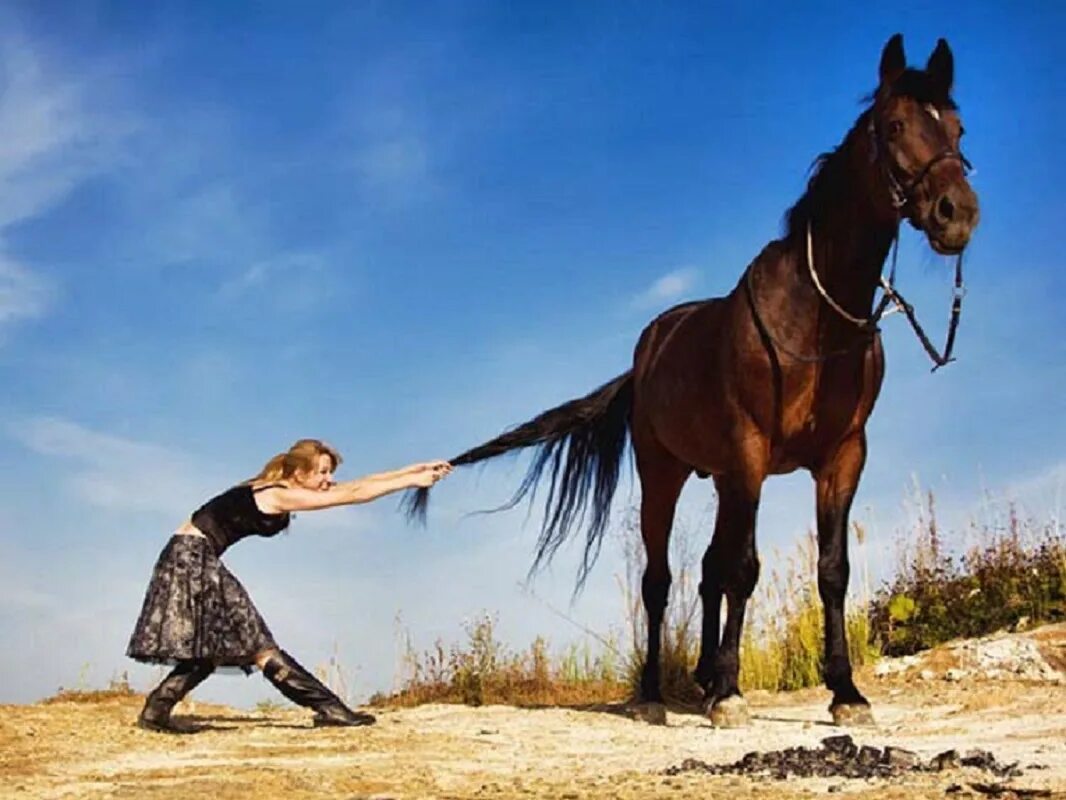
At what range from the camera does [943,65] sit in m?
6.92

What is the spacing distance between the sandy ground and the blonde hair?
1380 mm

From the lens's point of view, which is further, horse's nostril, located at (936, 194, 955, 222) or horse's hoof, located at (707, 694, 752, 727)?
horse's hoof, located at (707, 694, 752, 727)

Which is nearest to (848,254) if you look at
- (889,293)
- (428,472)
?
(889,293)

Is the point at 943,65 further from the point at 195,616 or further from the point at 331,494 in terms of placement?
the point at 195,616

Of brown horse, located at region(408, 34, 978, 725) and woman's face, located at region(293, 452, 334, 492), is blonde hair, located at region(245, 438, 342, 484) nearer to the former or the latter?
woman's face, located at region(293, 452, 334, 492)

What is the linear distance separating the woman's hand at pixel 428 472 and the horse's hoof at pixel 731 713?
2030 millimetres

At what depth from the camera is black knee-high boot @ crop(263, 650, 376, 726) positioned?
7.44m

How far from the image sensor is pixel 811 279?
7.28 m

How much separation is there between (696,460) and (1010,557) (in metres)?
5.03

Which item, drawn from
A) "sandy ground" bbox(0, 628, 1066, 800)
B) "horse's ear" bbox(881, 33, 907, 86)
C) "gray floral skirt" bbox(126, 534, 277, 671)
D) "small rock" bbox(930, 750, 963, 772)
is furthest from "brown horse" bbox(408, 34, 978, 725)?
"gray floral skirt" bbox(126, 534, 277, 671)

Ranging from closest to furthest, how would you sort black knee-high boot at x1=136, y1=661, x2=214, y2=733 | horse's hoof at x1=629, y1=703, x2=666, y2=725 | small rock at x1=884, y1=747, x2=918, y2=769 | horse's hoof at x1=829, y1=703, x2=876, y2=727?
small rock at x1=884, y1=747, x2=918, y2=769
horse's hoof at x1=829, y1=703, x2=876, y2=727
black knee-high boot at x1=136, y1=661, x2=214, y2=733
horse's hoof at x1=629, y1=703, x2=666, y2=725

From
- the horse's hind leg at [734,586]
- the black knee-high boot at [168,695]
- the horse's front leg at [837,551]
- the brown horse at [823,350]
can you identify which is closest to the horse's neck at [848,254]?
the brown horse at [823,350]

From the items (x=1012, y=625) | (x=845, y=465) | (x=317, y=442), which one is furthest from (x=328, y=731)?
(x=1012, y=625)

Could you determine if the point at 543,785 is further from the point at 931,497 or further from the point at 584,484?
the point at 931,497
